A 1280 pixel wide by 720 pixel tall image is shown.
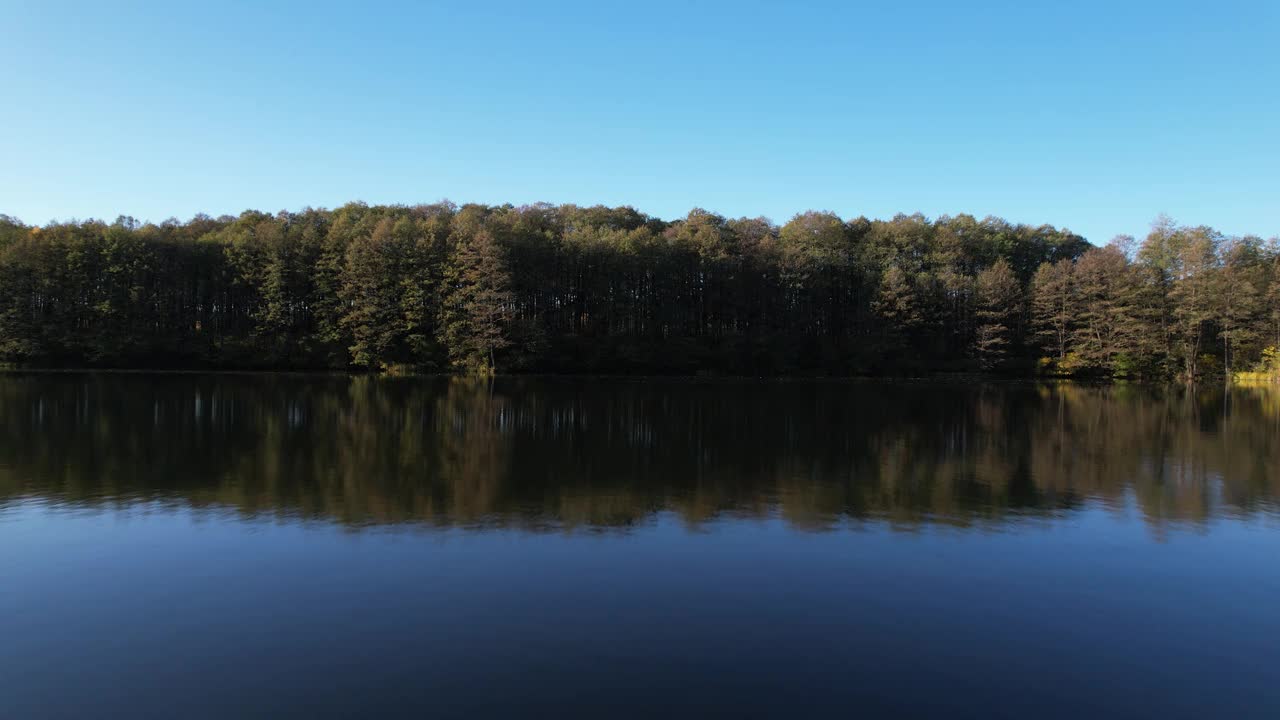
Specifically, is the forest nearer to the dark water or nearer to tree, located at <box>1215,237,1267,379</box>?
tree, located at <box>1215,237,1267,379</box>

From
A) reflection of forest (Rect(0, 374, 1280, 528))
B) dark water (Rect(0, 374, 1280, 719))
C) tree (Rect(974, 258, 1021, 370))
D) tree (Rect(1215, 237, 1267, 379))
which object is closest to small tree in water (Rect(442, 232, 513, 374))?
reflection of forest (Rect(0, 374, 1280, 528))

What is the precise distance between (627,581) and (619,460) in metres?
6.44

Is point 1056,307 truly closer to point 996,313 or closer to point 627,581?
point 996,313

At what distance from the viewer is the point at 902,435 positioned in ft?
55.9

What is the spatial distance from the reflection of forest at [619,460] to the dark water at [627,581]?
4.2 inches

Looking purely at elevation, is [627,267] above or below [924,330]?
above

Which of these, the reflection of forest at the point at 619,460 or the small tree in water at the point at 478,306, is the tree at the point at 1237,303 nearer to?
the reflection of forest at the point at 619,460

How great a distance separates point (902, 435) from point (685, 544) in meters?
11.0

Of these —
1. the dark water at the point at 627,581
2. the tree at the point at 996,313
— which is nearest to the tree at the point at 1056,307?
the tree at the point at 996,313

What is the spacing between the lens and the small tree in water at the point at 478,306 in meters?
50.1

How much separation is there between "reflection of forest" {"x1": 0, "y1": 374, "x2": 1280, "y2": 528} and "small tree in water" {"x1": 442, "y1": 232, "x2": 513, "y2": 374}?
25.5 metres

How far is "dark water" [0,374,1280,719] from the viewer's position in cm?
434

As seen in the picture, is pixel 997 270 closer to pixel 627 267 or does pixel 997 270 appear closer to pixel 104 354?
pixel 627 267

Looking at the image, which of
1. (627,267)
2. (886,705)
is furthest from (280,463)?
(627,267)
